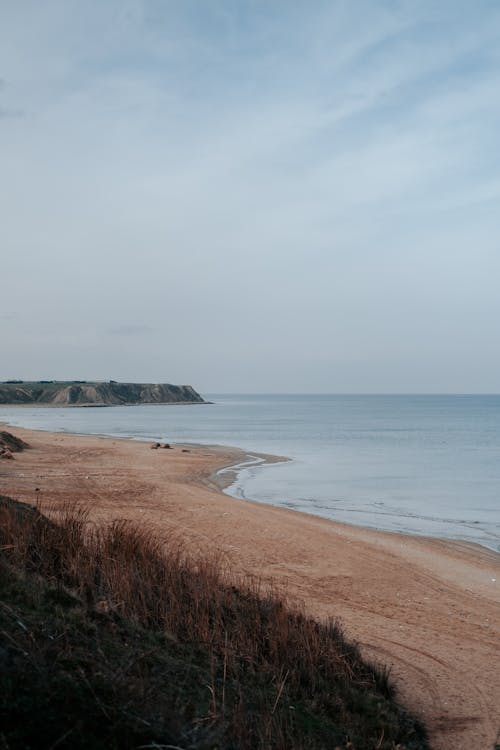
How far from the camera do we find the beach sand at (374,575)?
745 cm

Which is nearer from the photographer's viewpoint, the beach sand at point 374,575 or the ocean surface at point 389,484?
the beach sand at point 374,575

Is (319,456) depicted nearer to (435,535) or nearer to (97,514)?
(435,535)

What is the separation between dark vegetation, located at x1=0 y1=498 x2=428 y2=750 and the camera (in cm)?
412

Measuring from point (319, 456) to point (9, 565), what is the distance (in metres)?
38.1

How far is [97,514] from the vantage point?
16.9 m

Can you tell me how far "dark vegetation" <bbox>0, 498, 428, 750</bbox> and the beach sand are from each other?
0.95m

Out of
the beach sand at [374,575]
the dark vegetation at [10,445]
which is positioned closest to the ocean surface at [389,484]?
the beach sand at [374,575]

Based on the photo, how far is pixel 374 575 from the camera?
13.3m

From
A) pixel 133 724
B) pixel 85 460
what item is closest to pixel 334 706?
pixel 133 724

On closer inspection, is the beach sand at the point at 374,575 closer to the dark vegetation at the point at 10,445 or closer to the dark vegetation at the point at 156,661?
the dark vegetation at the point at 156,661

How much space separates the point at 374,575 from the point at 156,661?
835 cm

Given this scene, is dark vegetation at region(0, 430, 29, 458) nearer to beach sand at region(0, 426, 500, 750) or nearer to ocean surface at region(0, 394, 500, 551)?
beach sand at region(0, 426, 500, 750)

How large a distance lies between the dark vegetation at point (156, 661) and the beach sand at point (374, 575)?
955 millimetres

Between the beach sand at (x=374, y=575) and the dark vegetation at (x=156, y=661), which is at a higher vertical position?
the dark vegetation at (x=156, y=661)
